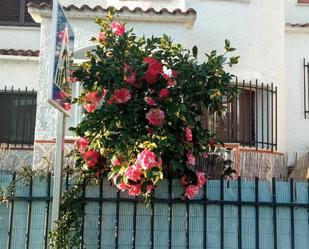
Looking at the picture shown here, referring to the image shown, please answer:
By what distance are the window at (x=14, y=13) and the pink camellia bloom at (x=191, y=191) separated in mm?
9587

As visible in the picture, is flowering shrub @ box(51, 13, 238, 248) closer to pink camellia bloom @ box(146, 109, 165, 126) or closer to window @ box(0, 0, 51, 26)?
pink camellia bloom @ box(146, 109, 165, 126)

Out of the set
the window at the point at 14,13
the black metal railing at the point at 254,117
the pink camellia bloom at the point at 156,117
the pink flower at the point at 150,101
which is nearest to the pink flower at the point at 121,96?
the pink flower at the point at 150,101

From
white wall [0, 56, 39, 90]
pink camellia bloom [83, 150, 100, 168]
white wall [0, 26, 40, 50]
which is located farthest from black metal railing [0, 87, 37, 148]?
pink camellia bloom [83, 150, 100, 168]

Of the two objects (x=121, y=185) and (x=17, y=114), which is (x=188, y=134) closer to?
(x=121, y=185)

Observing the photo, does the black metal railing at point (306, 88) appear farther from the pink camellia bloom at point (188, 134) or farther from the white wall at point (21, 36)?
the pink camellia bloom at point (188, 134)

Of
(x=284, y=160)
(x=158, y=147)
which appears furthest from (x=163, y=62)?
(x=284, y=160)

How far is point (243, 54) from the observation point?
39.0 ft

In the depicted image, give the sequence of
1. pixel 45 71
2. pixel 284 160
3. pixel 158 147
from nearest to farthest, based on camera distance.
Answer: pixel 158 147, pixel 45 71, pixel 284 160

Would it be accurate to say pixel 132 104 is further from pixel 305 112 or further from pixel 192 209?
pixel 305 112

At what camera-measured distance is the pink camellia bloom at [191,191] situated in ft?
19.4

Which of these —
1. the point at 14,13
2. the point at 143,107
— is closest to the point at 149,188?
the point at 143,107

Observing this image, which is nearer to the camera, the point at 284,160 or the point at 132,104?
the point at 132,104

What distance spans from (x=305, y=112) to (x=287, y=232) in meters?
6.87

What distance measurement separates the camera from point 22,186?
20.2ft
